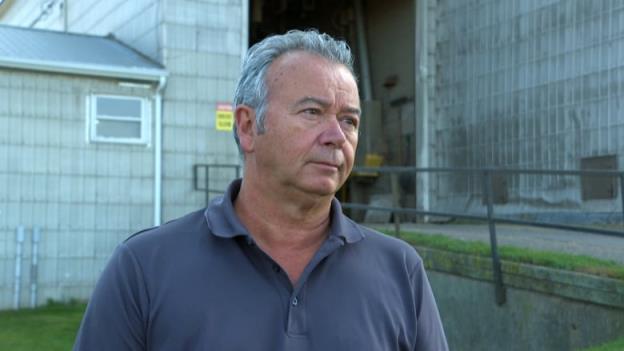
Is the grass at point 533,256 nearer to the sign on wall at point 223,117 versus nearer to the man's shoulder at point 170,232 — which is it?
the sign on wall at point 223,117

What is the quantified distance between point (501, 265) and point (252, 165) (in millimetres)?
5422

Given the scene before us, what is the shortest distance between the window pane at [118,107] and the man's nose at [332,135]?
9.61 meters

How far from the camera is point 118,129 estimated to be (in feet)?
37.0

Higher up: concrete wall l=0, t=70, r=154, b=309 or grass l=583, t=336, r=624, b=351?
concrete wall l=0, t=70, r=154, b=309

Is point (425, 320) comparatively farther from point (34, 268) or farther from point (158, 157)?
point (158, 157)

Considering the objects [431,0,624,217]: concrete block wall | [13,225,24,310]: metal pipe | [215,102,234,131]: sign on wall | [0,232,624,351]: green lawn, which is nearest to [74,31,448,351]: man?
[0,232,624,351]: green lawn

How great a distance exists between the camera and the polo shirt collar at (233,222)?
202cm

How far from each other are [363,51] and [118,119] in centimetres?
695

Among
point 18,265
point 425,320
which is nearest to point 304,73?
point 425,320

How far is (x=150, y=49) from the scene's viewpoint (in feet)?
40.5

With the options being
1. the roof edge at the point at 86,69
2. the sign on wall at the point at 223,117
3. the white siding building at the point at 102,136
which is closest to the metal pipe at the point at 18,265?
the white siding building at the point at 102,136

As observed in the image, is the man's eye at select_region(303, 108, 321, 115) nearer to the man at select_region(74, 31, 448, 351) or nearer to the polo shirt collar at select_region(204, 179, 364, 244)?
the man at select_region(74, 31, 448, 351)

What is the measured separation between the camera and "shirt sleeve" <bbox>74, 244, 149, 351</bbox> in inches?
74.2

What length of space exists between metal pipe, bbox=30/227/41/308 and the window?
1.46 m
